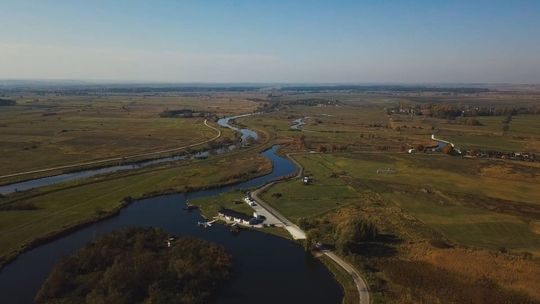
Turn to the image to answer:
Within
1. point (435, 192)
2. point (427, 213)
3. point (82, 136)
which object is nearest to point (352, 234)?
point (427, 213)

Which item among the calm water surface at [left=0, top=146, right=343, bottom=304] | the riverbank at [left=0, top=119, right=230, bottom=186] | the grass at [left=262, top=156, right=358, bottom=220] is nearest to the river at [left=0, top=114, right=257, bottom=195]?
the riverbank at [left=0, top=119, right=230, bottom=186]

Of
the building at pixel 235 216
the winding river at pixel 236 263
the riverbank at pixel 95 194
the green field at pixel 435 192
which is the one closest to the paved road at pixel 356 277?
the winding river at pixel 236 263

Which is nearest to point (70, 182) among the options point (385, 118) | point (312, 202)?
point (312, 202)

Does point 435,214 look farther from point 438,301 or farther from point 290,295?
point 290,295

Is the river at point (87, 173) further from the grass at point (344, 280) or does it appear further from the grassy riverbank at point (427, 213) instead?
the grass at point (344, 280)

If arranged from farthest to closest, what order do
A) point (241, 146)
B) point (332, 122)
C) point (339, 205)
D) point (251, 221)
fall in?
point (332, 122) < point (241, 146) < point (339, 205) < point (251, 221)

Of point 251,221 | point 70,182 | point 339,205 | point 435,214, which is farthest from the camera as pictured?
point 70,182

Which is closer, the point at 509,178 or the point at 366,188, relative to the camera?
the point at 366,188
